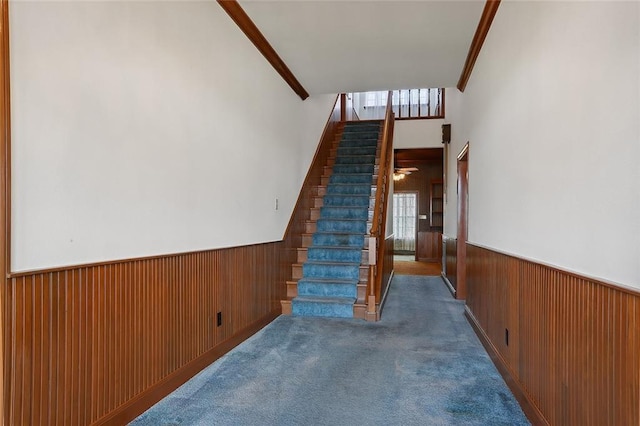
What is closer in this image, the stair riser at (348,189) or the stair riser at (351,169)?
the stair riser at (348,189)

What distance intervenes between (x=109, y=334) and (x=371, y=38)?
10.1 ft

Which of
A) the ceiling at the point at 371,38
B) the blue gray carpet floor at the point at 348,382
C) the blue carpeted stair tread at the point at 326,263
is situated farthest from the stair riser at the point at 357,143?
the blue gray carpet floor at the point at 348,382

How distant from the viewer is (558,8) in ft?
6.22

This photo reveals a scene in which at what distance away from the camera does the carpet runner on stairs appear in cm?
471

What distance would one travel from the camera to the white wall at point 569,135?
4.38 feet

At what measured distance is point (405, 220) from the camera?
12664 mm

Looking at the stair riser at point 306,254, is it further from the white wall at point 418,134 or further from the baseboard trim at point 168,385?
the white wall at point 418,134

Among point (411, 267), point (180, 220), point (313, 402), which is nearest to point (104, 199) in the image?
point (180, 220)

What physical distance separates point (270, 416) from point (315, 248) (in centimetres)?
328

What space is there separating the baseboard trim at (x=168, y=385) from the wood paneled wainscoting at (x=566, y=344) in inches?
79.9

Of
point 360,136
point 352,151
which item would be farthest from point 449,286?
point 360,136

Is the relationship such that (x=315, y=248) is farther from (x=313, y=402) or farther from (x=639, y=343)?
(x=639, y=343)

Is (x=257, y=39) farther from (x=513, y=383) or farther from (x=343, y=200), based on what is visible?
(x=513, y=383)

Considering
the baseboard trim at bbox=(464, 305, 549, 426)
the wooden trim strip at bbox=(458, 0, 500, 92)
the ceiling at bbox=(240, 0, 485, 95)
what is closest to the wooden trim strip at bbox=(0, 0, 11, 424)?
the ceiling at bbox=(240, 0, 485, 95)
